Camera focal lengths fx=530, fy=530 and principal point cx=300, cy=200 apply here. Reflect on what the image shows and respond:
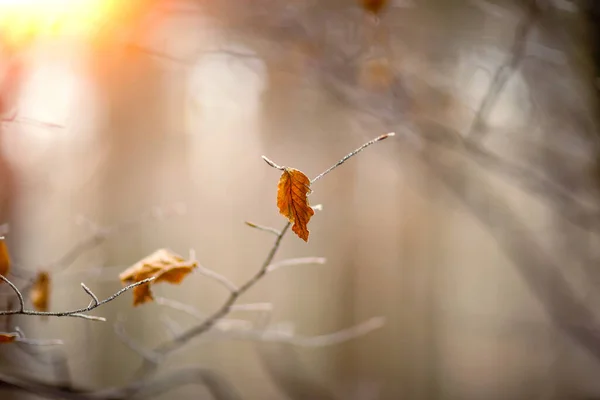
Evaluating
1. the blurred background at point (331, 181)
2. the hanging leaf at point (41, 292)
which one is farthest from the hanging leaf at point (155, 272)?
the blurred background at point (331, 181)

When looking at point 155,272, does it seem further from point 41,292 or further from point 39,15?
point 39,15

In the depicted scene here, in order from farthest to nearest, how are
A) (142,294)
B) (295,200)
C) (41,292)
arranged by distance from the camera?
(41,292)
(142,294)
(295,200)

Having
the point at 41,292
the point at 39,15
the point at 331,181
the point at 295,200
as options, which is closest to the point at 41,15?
the point at 39,15

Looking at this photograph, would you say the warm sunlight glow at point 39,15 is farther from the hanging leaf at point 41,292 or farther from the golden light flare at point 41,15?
the hanging leaf at point 41,292

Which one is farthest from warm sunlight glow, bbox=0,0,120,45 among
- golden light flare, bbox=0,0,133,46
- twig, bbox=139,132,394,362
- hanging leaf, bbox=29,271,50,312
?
twig, bbox=139,132,394,362

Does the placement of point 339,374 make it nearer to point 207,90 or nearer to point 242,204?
point 242,204

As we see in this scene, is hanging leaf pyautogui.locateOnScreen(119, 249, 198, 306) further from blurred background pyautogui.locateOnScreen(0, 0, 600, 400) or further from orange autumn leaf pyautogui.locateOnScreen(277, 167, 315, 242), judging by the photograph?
blurred background pyautogui.locateOnScreen(0, 0, 600, 400)
